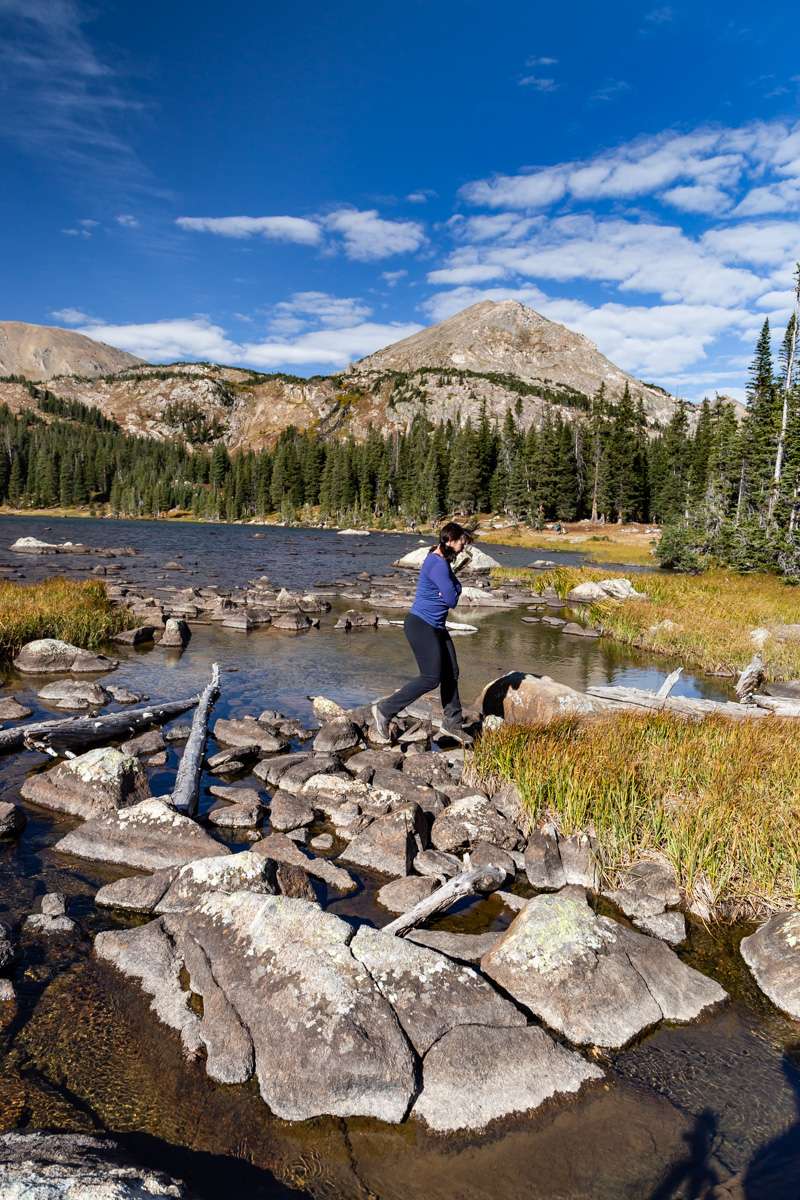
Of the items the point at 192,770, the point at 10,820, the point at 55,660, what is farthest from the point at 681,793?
the point at 55,660

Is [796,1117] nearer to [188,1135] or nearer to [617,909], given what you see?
[617,909]

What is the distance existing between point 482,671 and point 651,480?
329 feet

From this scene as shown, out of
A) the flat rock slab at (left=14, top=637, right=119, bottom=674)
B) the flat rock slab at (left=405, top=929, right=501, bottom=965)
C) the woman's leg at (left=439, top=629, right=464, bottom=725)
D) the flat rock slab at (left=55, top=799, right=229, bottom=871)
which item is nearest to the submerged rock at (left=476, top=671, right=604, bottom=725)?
the woman's leg at (left=439, top=629, right=464, bottom=725)

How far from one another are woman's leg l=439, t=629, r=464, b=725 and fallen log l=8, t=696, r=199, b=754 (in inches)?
245

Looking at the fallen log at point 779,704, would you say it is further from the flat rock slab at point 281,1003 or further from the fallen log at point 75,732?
the fallen log at point 75,732

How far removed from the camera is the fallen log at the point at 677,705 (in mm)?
13344

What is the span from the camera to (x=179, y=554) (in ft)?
203

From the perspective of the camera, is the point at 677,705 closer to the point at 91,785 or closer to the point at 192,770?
the point at 192,770

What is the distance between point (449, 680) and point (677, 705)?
18.7 ft

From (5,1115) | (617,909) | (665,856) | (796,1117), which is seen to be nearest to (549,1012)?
(796,1117)

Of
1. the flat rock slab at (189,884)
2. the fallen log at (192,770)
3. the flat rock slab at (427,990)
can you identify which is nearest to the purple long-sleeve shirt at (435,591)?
the fallen log at (192,770)

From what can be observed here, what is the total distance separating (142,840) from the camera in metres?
8.22

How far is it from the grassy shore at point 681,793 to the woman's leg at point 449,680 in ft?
4.35

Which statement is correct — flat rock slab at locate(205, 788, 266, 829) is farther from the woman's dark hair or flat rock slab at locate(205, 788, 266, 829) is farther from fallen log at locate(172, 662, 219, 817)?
the woman's dark hair
